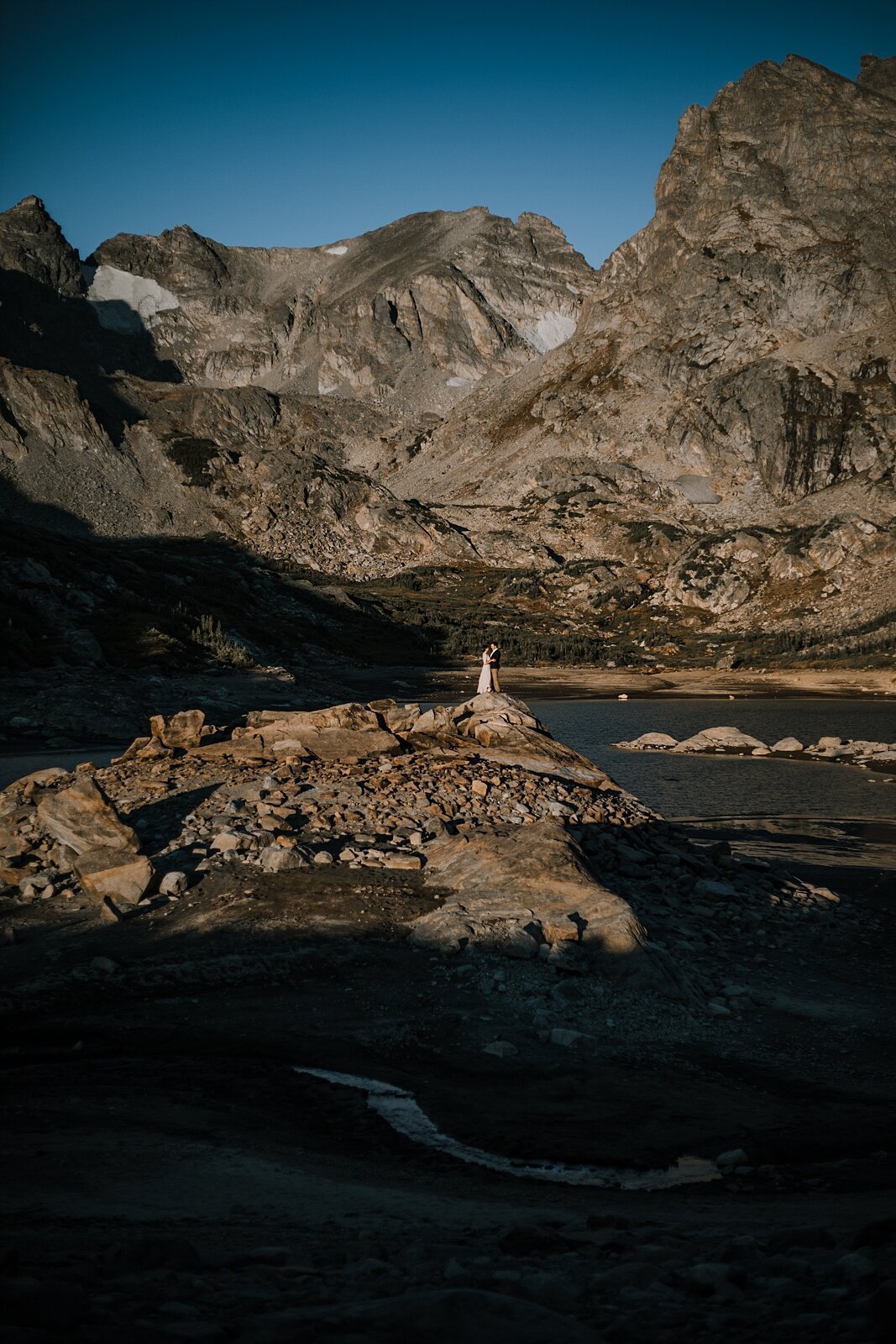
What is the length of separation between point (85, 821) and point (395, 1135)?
836 cm

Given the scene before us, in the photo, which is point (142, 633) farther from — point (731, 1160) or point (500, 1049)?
point (731, 1160)

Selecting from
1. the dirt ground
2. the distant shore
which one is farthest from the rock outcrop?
the dirt ground

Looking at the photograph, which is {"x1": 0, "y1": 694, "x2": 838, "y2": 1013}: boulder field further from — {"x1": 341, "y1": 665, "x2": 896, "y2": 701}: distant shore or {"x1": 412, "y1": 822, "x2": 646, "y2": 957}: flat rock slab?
{"x1": 341, "y1": 665, "x2": 896, "y2": 701}: distant shore

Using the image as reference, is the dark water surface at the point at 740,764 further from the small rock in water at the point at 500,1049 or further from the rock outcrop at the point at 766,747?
the small rock in water at the point at 500,1049

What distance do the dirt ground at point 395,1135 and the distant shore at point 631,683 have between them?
2409 inches

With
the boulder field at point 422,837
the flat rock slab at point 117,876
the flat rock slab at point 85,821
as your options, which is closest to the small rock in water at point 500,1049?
the boulder field at point 422,837

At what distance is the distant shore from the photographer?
81.9 m

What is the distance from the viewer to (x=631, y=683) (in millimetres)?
96125

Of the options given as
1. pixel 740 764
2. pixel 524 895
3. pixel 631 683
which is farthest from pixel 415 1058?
pixel 631 683

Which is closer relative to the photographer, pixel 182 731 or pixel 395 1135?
pixel 395 1135

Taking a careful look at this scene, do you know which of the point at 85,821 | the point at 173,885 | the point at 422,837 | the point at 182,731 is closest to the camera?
the point at 173,885

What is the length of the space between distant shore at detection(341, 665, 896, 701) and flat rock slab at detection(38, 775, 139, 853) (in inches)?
2292

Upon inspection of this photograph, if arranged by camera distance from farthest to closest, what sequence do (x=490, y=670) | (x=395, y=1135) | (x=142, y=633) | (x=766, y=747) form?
(x=142, y=633) → (x=766, y=747) → (x=490, y=670) → (x=395, y=1135)

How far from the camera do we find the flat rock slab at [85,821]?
1387 cm
